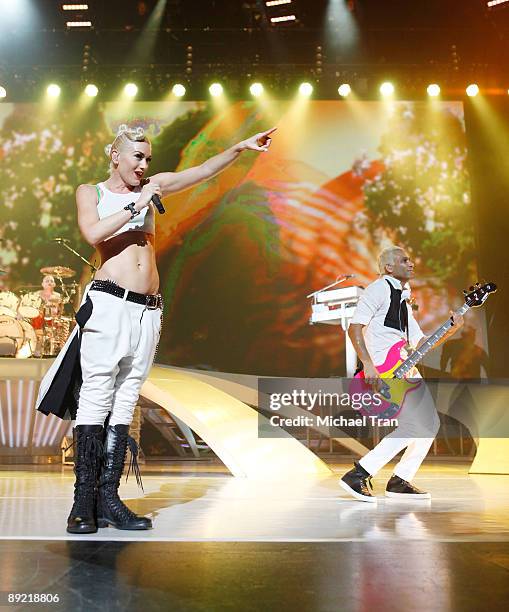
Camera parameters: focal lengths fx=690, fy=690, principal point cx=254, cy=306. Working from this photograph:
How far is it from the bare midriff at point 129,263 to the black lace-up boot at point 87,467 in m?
0.55

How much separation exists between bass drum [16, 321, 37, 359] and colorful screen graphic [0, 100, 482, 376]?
158cm

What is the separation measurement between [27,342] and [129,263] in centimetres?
580

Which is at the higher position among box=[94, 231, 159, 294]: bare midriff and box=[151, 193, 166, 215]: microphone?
box=[151, 193, 166, 215]: microphone

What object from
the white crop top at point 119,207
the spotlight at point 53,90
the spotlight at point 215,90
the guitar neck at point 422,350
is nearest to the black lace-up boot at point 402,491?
the guitar neck at point 422,350

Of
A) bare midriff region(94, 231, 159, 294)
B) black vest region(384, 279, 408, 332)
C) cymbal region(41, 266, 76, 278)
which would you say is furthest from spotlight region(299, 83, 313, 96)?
bare midriff region(94, 231, 159, 294)

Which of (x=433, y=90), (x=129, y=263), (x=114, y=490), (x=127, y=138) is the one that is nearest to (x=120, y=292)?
(x=129, y=263)

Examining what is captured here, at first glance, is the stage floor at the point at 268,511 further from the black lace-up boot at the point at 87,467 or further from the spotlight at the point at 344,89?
the spotlight at the point at 344,89

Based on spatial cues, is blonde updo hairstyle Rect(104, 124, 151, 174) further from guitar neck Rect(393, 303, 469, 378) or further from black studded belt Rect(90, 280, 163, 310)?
guitar neck Rect(393, 303, 469, 378)

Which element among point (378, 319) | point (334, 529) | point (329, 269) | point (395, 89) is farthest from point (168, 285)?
point (334, 529)

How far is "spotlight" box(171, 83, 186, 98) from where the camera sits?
9.74m

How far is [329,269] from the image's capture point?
9.34m

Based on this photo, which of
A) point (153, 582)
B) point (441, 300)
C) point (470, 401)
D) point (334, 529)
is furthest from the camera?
point (441, 300)

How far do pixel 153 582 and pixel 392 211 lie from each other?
27.7 feet

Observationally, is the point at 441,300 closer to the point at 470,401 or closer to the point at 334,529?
the point at 470,401
